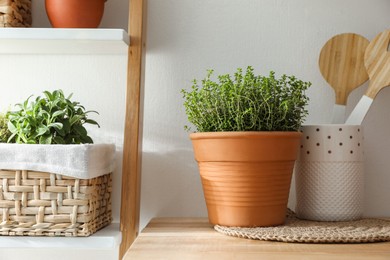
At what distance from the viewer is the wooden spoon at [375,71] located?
43.9 inches

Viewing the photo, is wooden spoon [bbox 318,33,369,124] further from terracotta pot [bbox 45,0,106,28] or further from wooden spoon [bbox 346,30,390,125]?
terracotta pot [bbox 45,0,106,28]

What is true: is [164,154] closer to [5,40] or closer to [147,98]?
[147,98]

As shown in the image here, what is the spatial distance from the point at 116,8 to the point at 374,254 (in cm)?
75

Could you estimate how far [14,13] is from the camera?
1117 mm

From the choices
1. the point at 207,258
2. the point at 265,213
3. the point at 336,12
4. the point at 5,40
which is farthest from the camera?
the point at 336,12

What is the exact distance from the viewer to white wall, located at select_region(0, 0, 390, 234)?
1.22 metres

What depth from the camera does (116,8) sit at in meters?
1.23

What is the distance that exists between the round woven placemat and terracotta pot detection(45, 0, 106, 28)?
1.57 ft

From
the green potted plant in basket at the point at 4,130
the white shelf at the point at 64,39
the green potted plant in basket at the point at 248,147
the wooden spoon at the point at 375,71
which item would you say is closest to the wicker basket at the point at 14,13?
the white shelf at the point at 64,39

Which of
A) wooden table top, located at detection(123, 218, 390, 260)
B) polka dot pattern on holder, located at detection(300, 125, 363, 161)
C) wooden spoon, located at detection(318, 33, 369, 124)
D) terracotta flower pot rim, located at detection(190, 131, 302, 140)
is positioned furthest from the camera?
wooden spoon, located at detection(318, 33, 369, 124)

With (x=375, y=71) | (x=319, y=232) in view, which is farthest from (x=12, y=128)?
(x=375, y=71)

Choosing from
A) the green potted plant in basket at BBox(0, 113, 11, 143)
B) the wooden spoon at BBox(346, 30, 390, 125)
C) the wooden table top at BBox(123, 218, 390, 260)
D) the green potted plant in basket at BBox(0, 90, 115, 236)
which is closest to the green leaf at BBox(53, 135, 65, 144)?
the green potted plant in basket at BBox(0, 90, 115, 236)

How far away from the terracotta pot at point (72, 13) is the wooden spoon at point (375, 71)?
0.55 meters

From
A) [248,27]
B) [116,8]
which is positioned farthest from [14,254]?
[248,27]
